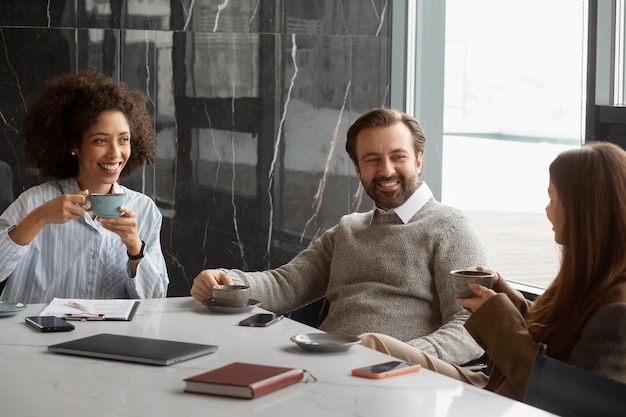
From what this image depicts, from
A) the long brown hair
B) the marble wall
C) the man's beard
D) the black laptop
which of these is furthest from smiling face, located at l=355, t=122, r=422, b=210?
the marble wall

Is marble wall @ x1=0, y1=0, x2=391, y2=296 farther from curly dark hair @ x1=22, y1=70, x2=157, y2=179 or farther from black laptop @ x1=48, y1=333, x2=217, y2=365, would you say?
black laptop @ x1=48, y1=333, x2=217, y2=365

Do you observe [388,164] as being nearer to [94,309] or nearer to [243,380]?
[94,309]

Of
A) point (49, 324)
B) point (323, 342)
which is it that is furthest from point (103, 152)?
point (323, 342)

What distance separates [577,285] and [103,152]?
1742 mm

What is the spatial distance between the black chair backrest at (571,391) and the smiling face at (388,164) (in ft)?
4.74

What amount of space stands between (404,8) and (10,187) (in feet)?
7.12

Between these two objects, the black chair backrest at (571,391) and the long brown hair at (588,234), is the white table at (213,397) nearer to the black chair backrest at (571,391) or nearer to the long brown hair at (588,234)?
the black chair backrest at (571,391)

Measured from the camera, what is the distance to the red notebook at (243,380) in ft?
5.79

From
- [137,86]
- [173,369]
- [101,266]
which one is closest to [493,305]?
[173,369]

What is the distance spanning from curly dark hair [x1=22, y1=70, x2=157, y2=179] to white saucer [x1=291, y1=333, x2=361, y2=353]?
1440mm

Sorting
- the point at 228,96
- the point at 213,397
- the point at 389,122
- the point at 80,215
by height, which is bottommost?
the point at 213,397

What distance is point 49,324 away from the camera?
2379 mm

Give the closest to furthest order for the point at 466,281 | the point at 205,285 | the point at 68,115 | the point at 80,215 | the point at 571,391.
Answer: the point at 571,391
the point at 466,281
the point at 205,285
the point at 80,215
the point at 68,115

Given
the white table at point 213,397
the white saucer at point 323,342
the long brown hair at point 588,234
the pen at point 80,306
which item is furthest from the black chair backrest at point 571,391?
the pen at point 80,306
